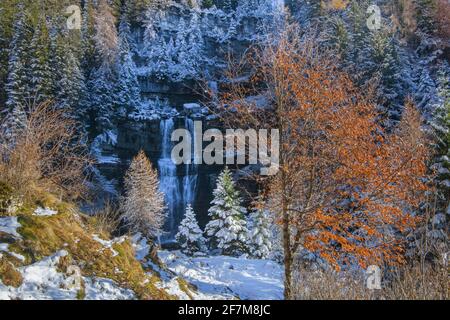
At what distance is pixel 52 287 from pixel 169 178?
1478 inches

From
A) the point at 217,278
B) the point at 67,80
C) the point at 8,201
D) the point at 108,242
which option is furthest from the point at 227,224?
the point at 67,80

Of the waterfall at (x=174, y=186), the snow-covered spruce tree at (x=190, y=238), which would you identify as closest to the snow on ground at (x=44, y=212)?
the snow-covered spruce tree at (x=190, y=238)

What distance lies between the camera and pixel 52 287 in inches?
198

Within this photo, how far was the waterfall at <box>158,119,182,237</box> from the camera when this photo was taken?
40.5 m

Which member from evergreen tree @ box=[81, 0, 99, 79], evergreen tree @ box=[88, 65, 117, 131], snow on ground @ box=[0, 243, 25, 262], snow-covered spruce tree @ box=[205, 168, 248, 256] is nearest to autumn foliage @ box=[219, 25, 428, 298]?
snow on ground @ box=[0, 243, 25, 262]

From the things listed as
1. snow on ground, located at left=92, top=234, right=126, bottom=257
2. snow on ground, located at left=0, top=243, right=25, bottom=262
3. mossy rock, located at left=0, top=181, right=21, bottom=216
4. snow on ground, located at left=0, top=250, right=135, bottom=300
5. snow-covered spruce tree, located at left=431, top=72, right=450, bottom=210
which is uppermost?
snow-covered spruce tree, located at left=431, top=72, right=450, bottom=210

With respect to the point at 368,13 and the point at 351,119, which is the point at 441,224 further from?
the point at 368,13

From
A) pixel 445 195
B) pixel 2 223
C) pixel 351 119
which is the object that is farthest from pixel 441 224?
pixel 2 223

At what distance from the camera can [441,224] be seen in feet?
43.7

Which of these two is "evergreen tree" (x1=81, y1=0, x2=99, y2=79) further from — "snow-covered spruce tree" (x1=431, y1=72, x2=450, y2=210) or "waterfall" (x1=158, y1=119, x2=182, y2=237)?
"snow-covered spruce tree" (x1=431, y1=72, x2=450, y2=210)

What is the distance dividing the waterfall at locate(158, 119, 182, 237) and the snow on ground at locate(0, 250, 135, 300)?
33.6 m

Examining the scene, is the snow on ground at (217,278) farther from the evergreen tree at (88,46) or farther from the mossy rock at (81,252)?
the evergreen tree at (88,46)

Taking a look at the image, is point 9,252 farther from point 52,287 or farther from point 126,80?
point 126,80

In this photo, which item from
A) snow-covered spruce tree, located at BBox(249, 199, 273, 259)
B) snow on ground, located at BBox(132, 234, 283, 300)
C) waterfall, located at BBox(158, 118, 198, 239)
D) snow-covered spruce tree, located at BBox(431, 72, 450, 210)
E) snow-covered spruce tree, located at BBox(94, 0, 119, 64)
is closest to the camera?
snow on ground, located at BBox(132, 234, 283, 300)
